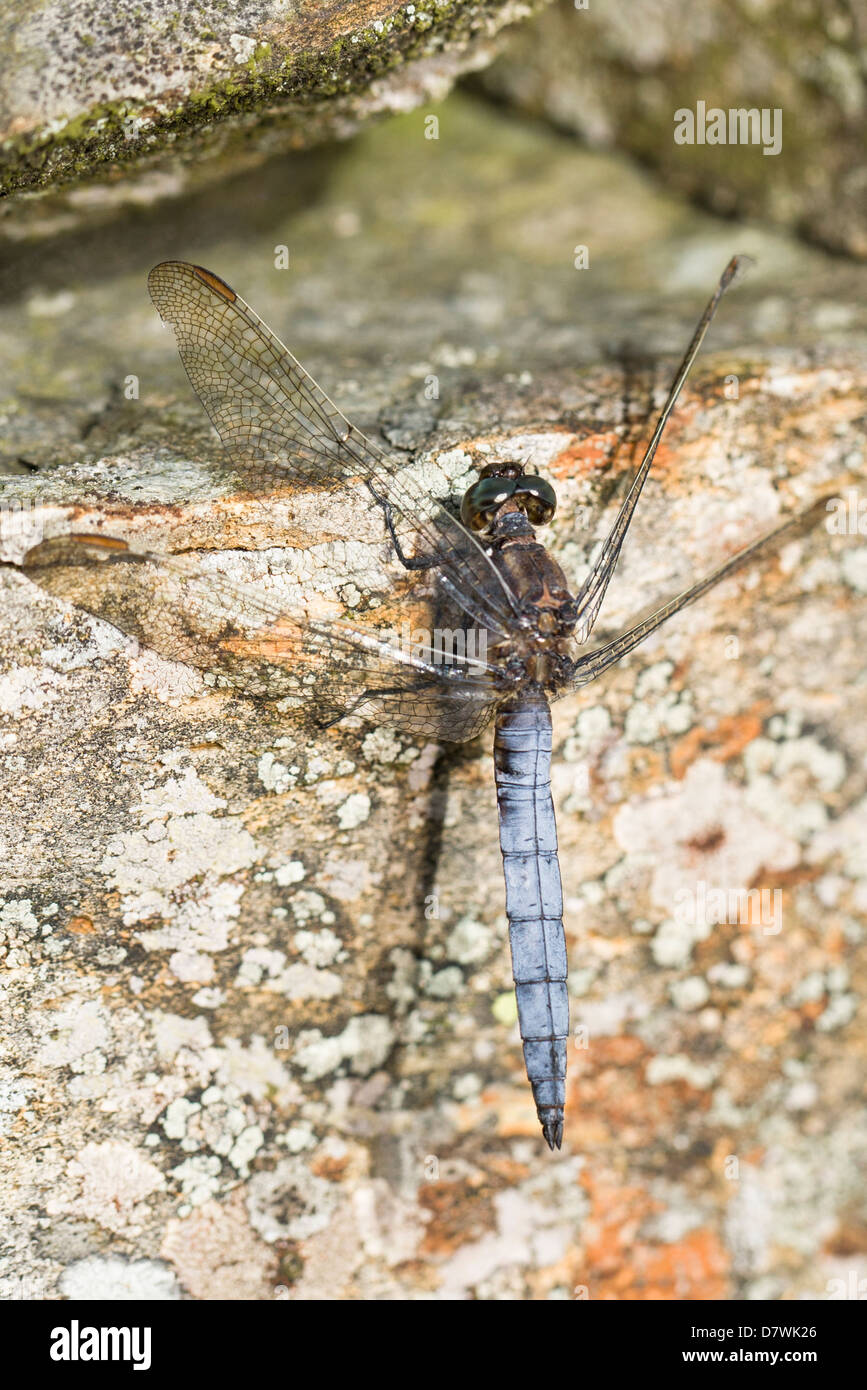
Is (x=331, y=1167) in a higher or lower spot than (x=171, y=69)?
lower

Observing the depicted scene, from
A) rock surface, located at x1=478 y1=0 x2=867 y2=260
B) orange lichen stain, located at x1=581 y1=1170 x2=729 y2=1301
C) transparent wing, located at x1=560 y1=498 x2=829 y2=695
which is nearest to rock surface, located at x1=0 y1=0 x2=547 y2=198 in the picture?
rock surface, located at x1=478 y1=0 x2=867 y2=260

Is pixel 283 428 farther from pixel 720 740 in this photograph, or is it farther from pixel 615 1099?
pixel 615 1099

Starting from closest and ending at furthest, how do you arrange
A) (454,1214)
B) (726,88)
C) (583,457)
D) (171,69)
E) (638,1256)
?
(171,69) → (583,457) → (454,1214) → (638,1256) → (726,88)

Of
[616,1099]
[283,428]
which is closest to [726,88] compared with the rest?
[283,428]

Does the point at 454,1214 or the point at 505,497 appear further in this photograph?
the point at 454,1214

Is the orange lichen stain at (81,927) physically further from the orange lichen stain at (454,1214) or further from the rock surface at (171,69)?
the rock surface at (171,69)

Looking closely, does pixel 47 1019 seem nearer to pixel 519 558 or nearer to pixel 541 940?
pixel 541 940
